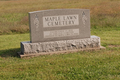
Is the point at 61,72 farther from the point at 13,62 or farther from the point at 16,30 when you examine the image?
the point at 16,30

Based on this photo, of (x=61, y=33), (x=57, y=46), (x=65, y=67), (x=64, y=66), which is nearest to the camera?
(x=65, y=67)

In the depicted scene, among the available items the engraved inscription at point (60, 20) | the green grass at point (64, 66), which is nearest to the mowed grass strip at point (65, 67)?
the green grass at point (64, 66)

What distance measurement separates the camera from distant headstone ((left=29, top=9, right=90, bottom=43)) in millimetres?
8539

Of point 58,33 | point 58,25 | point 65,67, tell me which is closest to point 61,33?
point 58,33

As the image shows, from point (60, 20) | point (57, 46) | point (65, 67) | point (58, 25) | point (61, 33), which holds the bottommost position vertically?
point (65, 67)

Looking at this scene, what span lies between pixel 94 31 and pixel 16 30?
4.66 metres

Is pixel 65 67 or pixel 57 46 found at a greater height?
pixel 57 46

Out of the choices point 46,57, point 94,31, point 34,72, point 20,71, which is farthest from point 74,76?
point 94,31

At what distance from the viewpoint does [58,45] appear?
873 cm

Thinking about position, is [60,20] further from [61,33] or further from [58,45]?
[58,45]

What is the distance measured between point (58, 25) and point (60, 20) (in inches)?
8.2

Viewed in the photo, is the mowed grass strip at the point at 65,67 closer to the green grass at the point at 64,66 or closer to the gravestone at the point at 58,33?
the green grass at the point at 64,66

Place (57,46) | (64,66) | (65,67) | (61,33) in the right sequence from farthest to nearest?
1. (61,33)
2. (57,46)
3. (64,66)
4. (65,67)

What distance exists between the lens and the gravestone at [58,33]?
27.9ft
